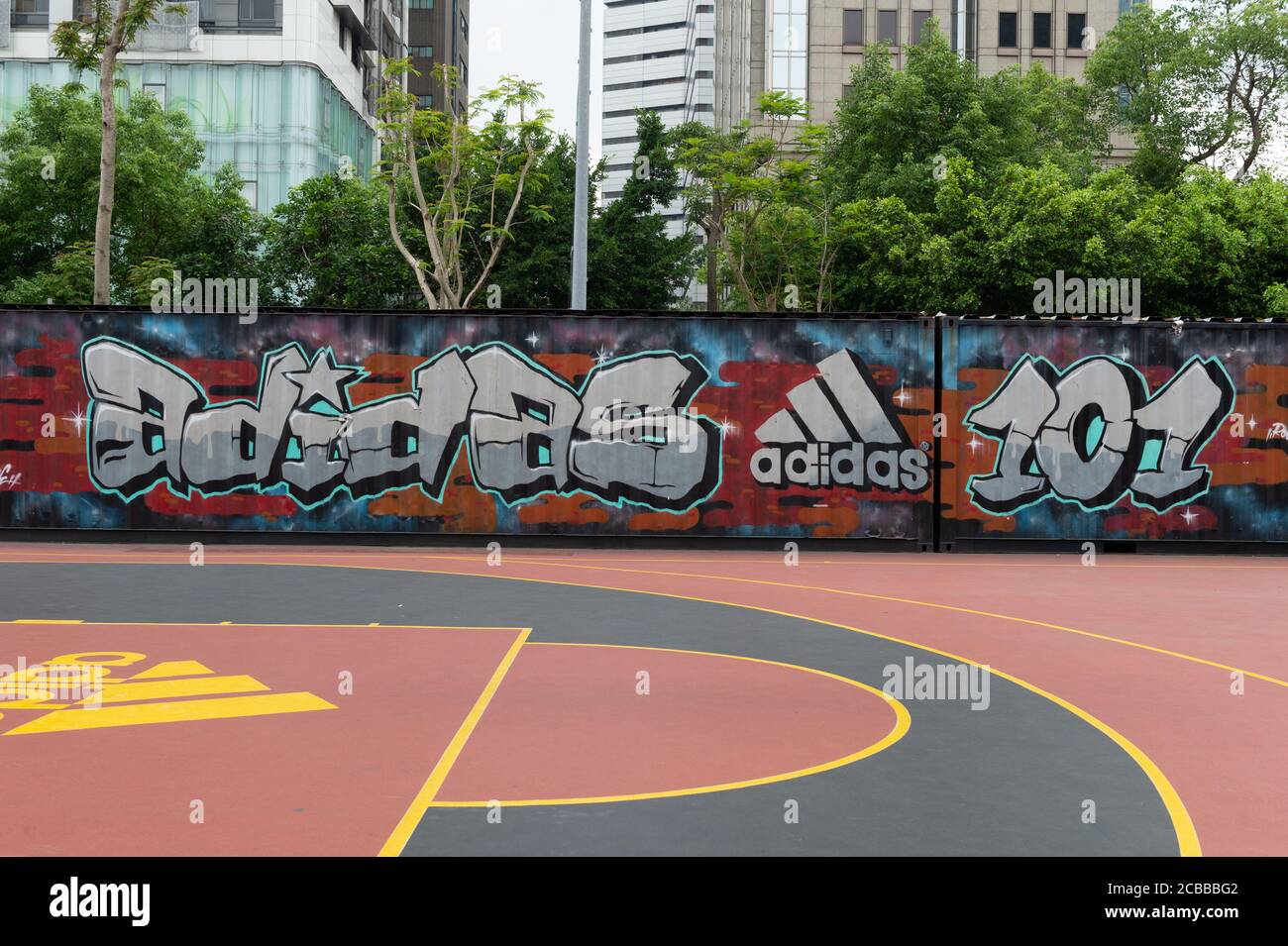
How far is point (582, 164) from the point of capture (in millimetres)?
27562

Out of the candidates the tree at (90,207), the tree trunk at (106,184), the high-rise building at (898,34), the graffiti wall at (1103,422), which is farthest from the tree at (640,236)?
the high-rise building at (898,34)

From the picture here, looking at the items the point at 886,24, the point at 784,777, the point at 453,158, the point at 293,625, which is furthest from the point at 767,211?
the point at 886,24

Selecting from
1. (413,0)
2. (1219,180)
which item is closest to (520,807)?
(1219,180)

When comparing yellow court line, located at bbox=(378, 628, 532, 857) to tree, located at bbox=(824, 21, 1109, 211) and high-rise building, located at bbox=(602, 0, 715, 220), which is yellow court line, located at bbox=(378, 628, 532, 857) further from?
high-rise building, located at bbox=(602, 0, 715, 220)

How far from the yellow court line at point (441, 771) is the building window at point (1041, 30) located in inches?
3299

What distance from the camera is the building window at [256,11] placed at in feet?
201

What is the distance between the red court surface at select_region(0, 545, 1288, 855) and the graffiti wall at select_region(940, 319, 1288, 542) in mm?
4939

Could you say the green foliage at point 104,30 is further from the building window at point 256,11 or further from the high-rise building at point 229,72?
the building window at point 256,11

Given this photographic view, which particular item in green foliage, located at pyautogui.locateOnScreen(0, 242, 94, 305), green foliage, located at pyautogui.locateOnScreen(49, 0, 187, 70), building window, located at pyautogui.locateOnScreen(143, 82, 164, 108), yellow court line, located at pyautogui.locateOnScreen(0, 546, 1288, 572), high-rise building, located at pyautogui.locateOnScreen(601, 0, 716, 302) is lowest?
yellow court line, located at pyautogui.locateOnScreen(0, 546, 1288, 572)

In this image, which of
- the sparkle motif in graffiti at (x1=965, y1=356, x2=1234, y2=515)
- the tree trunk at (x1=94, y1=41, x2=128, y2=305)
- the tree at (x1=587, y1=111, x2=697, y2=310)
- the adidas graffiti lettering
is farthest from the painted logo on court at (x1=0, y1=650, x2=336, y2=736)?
the tree at (x1=587, y1=111, x2=697, y2=310)

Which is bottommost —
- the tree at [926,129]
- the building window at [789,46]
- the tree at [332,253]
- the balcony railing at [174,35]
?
the tree at [332,253]

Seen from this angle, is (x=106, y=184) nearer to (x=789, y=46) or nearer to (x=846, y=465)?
(x=846, y=465)

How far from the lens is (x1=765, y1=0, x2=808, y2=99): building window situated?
274ft

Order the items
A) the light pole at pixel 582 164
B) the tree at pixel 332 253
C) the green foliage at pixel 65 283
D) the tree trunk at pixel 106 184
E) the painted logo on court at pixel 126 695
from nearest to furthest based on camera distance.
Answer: the painted logo on court at pixel 126 695 < the tree trunk at pixel 106 184 < the light pole at pixel 582 164 < the green foliage at pixel 65 283 < the tree at pixel 332 253
